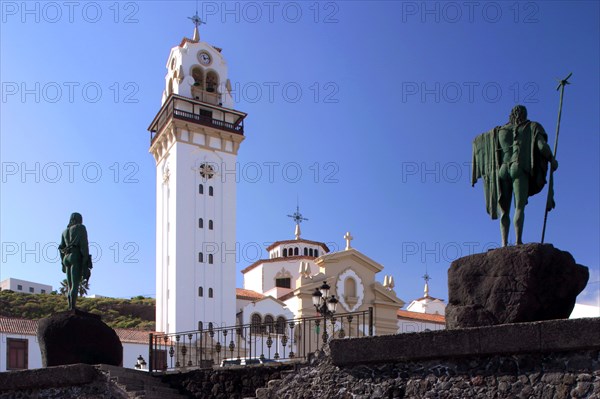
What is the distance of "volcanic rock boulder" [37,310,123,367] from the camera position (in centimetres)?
1275

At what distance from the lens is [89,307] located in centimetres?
6519

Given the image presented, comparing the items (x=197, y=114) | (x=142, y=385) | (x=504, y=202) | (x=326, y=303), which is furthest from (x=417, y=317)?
(x=504, y=202)

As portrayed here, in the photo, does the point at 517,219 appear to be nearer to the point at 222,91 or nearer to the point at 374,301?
the point at 374,301

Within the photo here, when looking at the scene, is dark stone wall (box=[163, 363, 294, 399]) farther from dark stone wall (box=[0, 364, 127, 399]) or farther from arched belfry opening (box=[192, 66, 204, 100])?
arched belfry opening (box=[192, 66, 204, 100])

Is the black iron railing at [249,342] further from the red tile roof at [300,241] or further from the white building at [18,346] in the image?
the red tile roof at [300,241]

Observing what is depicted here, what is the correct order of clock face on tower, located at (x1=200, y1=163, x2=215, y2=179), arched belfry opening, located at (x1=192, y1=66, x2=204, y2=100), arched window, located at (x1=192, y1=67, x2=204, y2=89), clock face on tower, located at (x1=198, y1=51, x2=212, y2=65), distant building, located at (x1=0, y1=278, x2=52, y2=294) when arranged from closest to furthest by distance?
clock face on tower, located at (x1=200, y1=163, x2=215, y2=179)
arched belfry opening, located at (x1=192, y1=66, x2=204, y2=100)
arched window, located at (x1=192, y1=67, x2=204, y2=89)
clock face on tower, located at (x1=198, y1=51, x2=212, y2=65)
distant building, located at (x1=0, y1=278, x2=52, y2=294)

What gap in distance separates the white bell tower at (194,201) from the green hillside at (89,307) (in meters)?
13.8

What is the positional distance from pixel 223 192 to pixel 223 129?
14.3 feet

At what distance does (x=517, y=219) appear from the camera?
9.34 meters

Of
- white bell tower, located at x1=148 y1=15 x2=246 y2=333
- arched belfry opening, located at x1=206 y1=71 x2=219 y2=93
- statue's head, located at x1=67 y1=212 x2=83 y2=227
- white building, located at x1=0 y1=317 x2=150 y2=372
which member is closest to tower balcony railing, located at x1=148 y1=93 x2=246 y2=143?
white bell tower, located at x1=148 y1=15 x2=246 y2=333

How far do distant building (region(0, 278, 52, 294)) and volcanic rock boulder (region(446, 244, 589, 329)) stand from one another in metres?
87.7

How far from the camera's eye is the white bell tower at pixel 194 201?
1855 inches

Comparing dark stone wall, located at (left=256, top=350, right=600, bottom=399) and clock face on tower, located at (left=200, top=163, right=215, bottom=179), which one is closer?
dark stone wall, located at (left=256, top=350, right=600, bottom=399)

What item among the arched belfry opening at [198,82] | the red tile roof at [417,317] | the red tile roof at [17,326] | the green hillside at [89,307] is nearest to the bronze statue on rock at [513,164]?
the red tile roof at [17,326]
